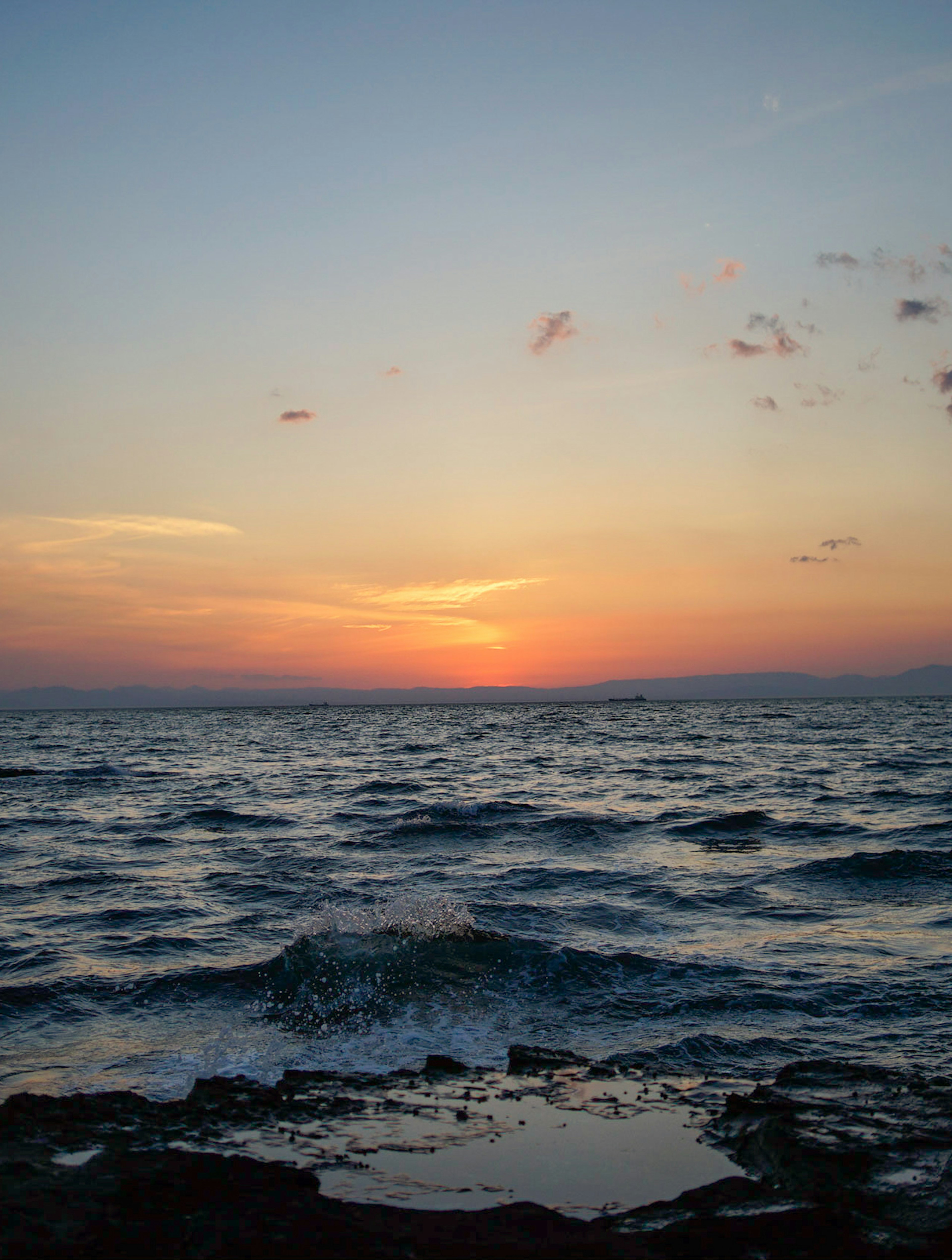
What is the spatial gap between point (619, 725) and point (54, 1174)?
98994mm

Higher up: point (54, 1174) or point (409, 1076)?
point (54, 1174)

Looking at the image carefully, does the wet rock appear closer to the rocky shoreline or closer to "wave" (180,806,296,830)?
the rocky shoreline

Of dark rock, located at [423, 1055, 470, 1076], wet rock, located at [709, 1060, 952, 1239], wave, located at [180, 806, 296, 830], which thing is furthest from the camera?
wave, located at [180, 806, 296, 830]

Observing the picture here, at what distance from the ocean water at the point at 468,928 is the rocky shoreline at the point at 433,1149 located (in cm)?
80

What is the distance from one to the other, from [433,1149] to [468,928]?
6.11m

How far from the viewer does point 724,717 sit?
134500 mm

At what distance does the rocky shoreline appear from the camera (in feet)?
15.3

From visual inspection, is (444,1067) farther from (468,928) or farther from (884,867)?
(884,867)

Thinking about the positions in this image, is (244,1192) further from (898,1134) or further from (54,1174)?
(898,1134)

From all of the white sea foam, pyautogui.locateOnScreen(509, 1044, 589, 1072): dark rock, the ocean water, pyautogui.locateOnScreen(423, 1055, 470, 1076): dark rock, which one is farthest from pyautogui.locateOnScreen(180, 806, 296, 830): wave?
pyautogui.locateOnScreen(509, 1044, 589, 1072): dark rock

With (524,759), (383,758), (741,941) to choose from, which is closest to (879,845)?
(741,941)

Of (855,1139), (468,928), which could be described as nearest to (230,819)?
(468,928)

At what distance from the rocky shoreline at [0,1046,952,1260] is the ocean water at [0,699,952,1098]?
2.62 ft

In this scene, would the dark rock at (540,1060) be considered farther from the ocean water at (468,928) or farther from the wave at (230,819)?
the wave at (230,819)
